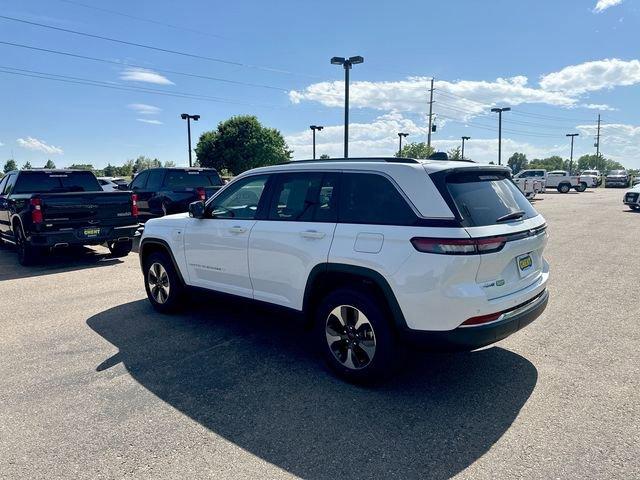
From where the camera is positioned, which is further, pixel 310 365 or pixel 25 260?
pixel 25 260

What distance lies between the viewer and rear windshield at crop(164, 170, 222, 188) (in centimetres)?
1195

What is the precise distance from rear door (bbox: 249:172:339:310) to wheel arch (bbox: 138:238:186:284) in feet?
4.59

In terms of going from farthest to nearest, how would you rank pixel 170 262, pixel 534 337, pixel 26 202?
pixel 26 202 → pixel 170 262 → pixel 534 337

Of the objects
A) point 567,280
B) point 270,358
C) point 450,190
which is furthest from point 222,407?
point 567,280

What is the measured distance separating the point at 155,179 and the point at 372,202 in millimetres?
10006

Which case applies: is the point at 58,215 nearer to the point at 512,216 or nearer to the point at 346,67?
the point at 512,216

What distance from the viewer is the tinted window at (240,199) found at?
4570mm

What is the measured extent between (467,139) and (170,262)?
55966 millimetres

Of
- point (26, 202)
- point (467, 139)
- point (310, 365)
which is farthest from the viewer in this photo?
point (467, 139)

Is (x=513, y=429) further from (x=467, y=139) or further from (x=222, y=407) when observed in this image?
(x=467, y=139)

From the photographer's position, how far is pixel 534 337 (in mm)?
4707

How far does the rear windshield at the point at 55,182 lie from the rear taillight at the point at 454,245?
350 inches

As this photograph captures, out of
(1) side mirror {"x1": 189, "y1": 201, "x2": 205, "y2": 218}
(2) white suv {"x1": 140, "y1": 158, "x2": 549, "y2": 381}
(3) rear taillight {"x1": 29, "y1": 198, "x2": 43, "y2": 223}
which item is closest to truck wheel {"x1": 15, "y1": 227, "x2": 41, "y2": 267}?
(3) rear taillight {"x1": 29, "y1": 198, "x2": 43, "y2": 223}

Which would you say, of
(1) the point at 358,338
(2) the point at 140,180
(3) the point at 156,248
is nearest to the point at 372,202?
(1) the point at 358,338
